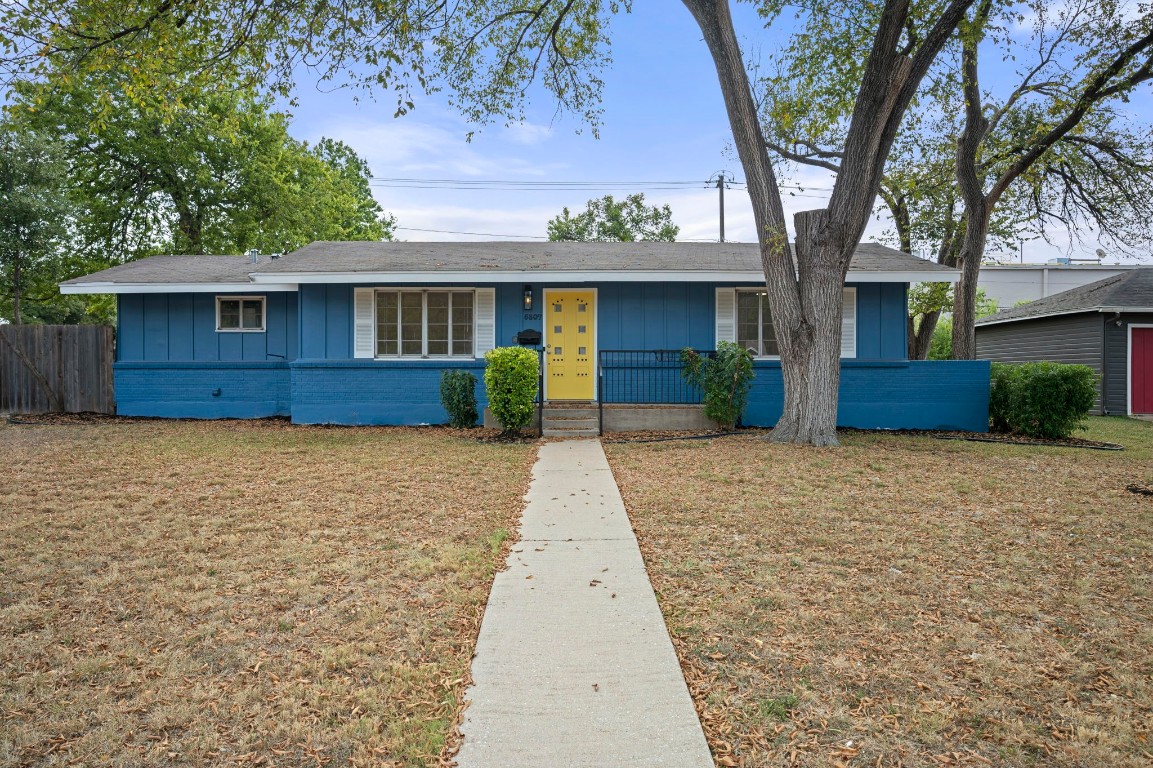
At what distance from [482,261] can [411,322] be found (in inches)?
70.0

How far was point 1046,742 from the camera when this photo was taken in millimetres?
2219

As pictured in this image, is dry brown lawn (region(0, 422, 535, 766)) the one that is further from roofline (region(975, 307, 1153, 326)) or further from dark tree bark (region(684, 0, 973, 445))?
roofline (region(975, 307, 1153, 326))

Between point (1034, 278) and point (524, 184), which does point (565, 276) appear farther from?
point (1034, 278)

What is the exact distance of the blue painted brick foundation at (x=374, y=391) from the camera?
11680 millimetres

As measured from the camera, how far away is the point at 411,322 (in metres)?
12.1

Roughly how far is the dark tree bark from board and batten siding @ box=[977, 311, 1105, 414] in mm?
9688

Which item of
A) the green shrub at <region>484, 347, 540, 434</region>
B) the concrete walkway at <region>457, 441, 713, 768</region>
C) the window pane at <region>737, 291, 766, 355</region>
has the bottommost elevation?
the concrete walkway at <region>457, 441, 713, 768</region>

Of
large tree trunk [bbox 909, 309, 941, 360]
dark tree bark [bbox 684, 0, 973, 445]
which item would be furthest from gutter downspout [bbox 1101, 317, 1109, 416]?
dark tree bark [bbox 684, 0, 973, 445]

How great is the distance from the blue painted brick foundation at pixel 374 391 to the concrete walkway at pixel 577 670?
7.48 m

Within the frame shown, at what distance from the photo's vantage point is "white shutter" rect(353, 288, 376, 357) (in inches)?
472

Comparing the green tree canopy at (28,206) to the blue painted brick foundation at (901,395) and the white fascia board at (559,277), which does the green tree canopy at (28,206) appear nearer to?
the white fascia board at (559,277)

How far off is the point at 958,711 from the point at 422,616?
235cm

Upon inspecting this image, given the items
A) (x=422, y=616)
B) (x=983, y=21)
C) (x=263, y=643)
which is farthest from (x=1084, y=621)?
(x=983, y=21)

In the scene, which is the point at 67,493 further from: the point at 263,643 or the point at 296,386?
the point at 296,386
